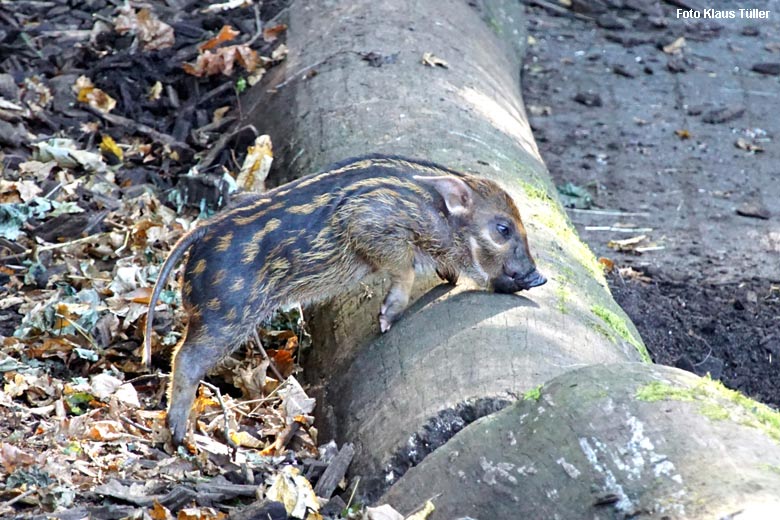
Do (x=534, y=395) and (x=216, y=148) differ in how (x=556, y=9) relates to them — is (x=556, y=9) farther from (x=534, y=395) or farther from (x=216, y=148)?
(x=534, y=395)

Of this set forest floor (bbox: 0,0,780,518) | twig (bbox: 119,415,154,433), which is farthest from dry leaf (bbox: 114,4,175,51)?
twig (bbox: 119,415,154,433)

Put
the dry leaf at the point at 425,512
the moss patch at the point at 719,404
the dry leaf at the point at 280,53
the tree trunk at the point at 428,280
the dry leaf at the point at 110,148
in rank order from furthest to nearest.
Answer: the dry leaf at the point at 280,53
the dry leaf at the point at 110,148
the tree trunk at the point at 428,280
the dry leaf at the point at 425,512
the moss patch at the point at 719,404

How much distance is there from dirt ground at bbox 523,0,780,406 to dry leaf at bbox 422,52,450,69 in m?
1.70

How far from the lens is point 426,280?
575cm

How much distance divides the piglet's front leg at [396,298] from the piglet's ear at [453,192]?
39 cm

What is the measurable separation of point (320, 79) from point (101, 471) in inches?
148

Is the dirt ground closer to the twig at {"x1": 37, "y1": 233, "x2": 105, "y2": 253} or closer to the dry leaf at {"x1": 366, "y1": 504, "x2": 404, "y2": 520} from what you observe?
the dry leaf at {"x1": 366, "y1": 504, "x2": 404, "y2": 520}

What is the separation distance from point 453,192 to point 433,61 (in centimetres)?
243

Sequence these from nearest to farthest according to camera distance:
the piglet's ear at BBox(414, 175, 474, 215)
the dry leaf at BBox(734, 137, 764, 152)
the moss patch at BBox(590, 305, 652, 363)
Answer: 1. the moss patch at BBox(590, 305, 652, 363)
2. the piglet's ear at BBox(414, 175, 474, 215)
3. the dry leaf at BBox(734, 137, 764, 152)

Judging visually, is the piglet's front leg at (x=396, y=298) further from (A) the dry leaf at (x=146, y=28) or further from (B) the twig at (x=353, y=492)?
(A) the dry leaf at (x=146, y=28)

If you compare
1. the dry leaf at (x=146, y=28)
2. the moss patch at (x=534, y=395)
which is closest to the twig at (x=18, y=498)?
the moss patch at (x=534, y=395)

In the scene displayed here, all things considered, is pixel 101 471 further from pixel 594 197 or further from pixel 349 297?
pixel 594 197

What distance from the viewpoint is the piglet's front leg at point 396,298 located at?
5.24m

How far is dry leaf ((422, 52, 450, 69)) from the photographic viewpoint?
7.74 m
